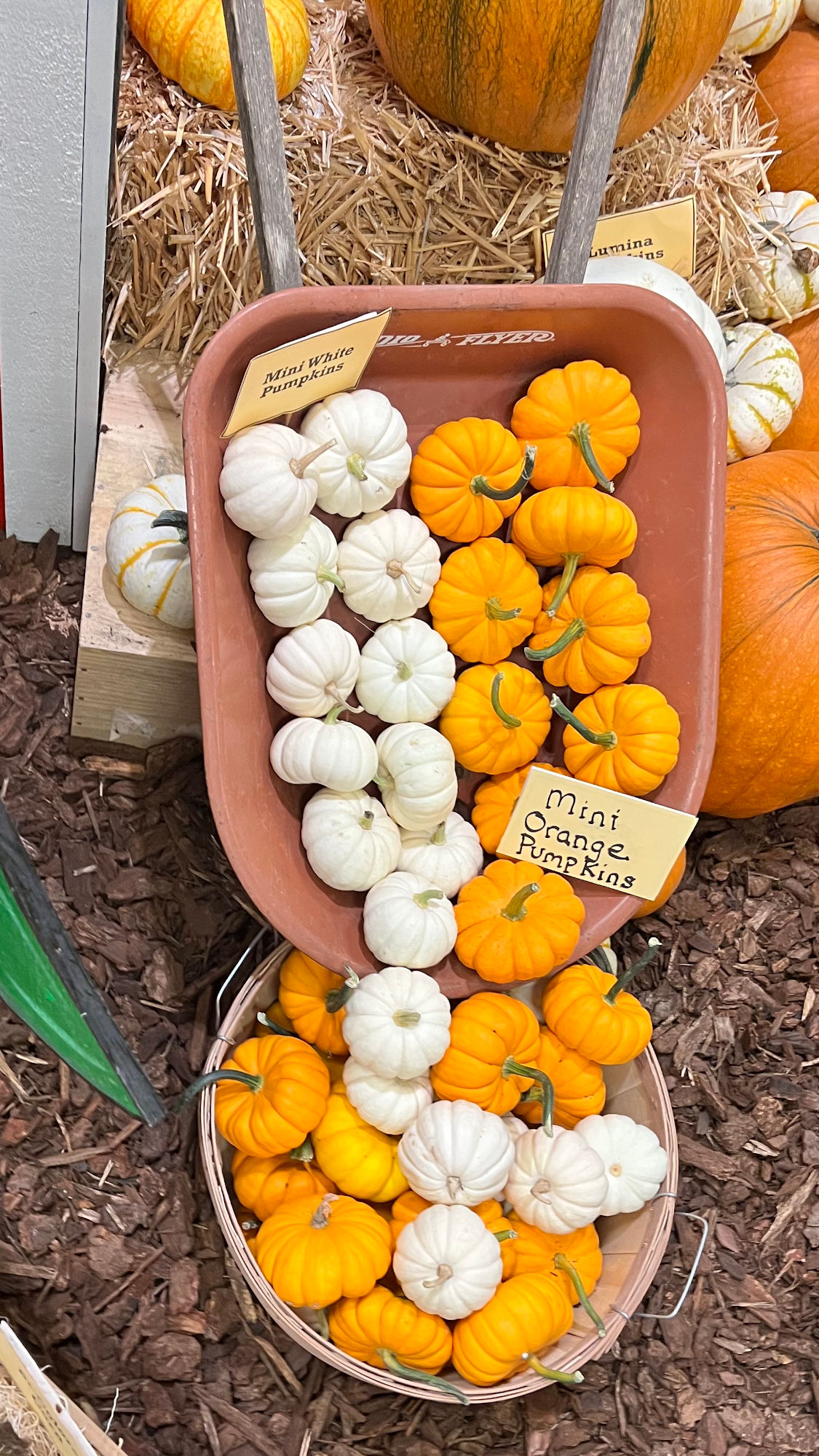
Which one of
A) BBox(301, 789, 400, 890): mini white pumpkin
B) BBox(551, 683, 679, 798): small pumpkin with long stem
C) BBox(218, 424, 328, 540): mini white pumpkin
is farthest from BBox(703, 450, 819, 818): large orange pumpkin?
BBox(218, 424, 328, 540): mini white pumpkin

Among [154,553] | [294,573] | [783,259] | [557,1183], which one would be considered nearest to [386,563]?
[294,573]

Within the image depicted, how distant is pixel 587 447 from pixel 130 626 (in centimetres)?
63

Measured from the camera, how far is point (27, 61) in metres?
1.21

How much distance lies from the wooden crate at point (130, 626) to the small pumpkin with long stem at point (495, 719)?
0.38 m

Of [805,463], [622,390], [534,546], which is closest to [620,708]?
[534,546]

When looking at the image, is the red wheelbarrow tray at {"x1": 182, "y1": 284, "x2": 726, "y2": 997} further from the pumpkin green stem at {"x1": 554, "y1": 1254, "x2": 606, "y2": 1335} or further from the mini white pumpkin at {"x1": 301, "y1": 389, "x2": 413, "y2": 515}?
the pumpkin green stem at {"x1": 554, "y1": 1254, "x2": 606, "y2": 1335}

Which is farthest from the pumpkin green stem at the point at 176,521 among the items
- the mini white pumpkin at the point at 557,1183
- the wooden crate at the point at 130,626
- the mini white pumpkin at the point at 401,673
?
the mini white pumpkin at the point at 557,1183

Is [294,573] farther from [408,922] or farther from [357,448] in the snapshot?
[408,922]

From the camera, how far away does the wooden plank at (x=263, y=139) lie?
1.09 metres

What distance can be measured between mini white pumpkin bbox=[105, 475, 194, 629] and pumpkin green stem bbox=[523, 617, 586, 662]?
0.44 metres

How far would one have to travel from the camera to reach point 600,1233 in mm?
1399

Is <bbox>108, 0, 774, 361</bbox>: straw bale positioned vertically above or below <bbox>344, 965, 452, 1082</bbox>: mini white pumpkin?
above

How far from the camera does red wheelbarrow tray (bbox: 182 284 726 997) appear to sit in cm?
115

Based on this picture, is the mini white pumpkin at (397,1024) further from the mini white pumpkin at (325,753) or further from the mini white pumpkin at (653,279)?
the mini white pumpkin at (653,279)
